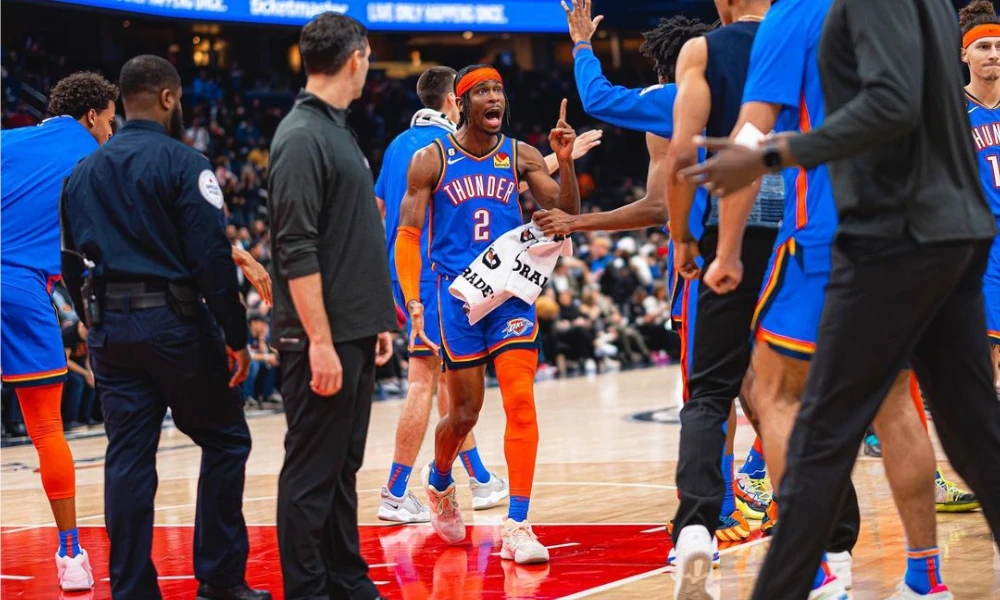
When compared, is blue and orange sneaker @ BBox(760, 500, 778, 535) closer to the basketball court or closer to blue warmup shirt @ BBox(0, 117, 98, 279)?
the basketball court

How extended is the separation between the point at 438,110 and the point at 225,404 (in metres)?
3.31

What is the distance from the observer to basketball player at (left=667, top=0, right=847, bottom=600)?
4586mm

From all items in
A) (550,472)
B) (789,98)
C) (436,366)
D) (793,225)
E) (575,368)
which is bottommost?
(575,368)

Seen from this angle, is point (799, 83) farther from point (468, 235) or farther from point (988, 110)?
point (988, 110)

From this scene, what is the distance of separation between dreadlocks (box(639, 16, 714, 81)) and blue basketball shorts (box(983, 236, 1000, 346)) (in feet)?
6.81

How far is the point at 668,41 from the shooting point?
5926mm

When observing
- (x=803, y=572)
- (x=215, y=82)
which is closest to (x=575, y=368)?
(x=215, y=82)

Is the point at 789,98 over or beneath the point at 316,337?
over

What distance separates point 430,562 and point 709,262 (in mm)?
2090

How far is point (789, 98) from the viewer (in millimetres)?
4250

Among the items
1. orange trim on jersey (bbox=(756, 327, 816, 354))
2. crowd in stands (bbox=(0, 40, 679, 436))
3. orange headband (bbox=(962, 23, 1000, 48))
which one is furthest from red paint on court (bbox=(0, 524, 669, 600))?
crowd in stands (bbox=(0, 40, 679, 436))

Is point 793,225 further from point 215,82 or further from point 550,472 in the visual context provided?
point 215,82

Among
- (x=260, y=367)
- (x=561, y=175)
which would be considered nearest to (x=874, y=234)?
(x=561, y=175)

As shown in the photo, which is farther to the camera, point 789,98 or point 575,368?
point 575,368
